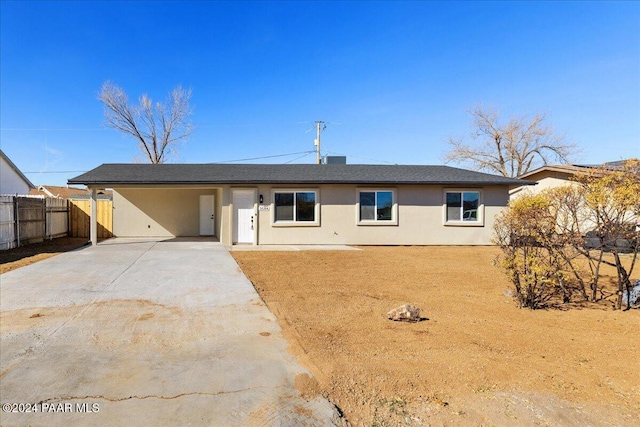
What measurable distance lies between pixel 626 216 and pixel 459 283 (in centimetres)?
311

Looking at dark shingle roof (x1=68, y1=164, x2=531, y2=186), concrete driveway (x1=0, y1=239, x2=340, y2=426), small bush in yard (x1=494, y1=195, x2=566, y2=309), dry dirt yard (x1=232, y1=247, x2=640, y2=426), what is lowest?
concrete driveway (x1=0, y1=239, x2=340, y2=426)

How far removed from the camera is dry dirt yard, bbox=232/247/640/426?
269 cm

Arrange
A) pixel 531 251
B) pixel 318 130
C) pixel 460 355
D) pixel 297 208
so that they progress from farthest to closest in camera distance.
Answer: pixel 318 130 < pixel 297 208 < pixel 531 251 < pixel 460 355

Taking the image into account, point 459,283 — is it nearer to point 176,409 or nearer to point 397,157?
point 176,409

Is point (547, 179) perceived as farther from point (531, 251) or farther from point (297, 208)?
point (531, 251)

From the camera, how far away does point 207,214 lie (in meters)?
16.8

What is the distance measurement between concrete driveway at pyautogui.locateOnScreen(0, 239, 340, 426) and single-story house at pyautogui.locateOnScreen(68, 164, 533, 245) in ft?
19.6

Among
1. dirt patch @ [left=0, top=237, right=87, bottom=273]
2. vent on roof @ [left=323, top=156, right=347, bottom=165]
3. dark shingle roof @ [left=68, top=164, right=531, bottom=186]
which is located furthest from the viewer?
vent on roof @ [left=323, top=156, right=347, bottom=165]

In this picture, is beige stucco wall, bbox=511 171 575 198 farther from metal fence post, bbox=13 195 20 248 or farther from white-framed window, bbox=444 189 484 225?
metal fence post, bbox=13 195 20 248

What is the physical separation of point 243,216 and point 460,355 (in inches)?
426

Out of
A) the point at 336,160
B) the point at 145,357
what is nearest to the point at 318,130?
the point at 336,160

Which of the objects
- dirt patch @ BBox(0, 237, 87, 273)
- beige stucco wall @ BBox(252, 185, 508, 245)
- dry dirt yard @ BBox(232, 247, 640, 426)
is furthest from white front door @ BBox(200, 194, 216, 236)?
dry dirt yard @ BBox(232, 247, 640, 426)

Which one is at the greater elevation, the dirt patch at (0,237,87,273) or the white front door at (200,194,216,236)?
the white front door at (200,194,216,236)

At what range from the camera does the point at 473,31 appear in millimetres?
14031
